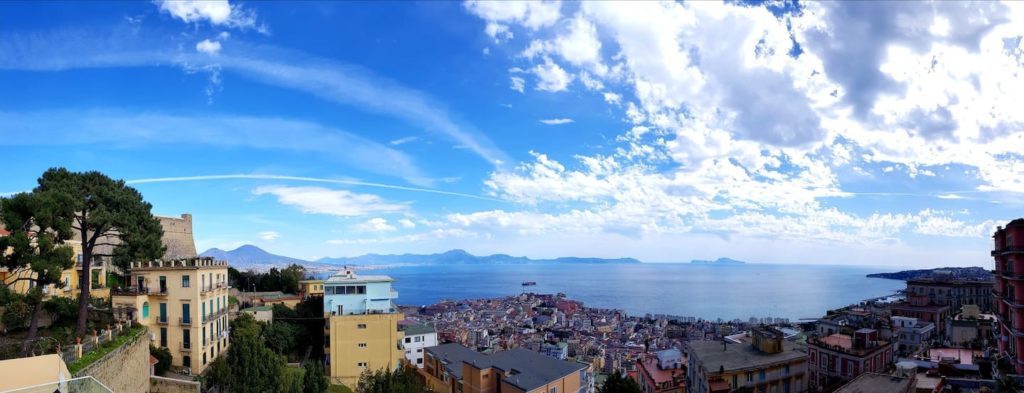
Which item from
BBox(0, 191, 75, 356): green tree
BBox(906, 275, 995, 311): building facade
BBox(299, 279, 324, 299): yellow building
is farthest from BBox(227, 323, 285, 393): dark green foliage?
BBox(906, 275, 995, 311): building facade

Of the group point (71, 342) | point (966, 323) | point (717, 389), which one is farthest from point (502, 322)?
point (71, 342)

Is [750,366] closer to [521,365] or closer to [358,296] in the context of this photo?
[521,365]

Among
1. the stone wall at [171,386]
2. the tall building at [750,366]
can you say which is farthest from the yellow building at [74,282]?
the tall building at [750,366]

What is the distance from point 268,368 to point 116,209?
323 inches

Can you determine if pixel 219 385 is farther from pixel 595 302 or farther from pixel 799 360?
pixel 595 302

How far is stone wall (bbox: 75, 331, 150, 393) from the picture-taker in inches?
503

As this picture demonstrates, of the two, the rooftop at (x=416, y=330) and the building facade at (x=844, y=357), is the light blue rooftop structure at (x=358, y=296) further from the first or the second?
the building facade at (x=844, y=357)

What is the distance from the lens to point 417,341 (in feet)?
135

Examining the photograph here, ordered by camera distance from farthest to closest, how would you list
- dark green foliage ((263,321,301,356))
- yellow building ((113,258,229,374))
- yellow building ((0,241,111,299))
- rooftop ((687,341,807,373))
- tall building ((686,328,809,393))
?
dark green foliage ((263,321,301,356))
rooftop ((687,341,807,373))
tall building ((686,328,809,393))
yellow building ((113,258,229,374))
yellow building ((0,241,111,299))

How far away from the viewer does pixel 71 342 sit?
15258mm

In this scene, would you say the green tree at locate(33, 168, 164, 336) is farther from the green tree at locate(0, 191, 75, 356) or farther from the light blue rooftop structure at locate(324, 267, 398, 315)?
the light blue rooftop structure at locate(324, 267, 398, 315)

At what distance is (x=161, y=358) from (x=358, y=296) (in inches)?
372

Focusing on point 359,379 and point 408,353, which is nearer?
point 359,379

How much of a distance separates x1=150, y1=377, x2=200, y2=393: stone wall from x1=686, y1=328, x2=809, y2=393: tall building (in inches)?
707
